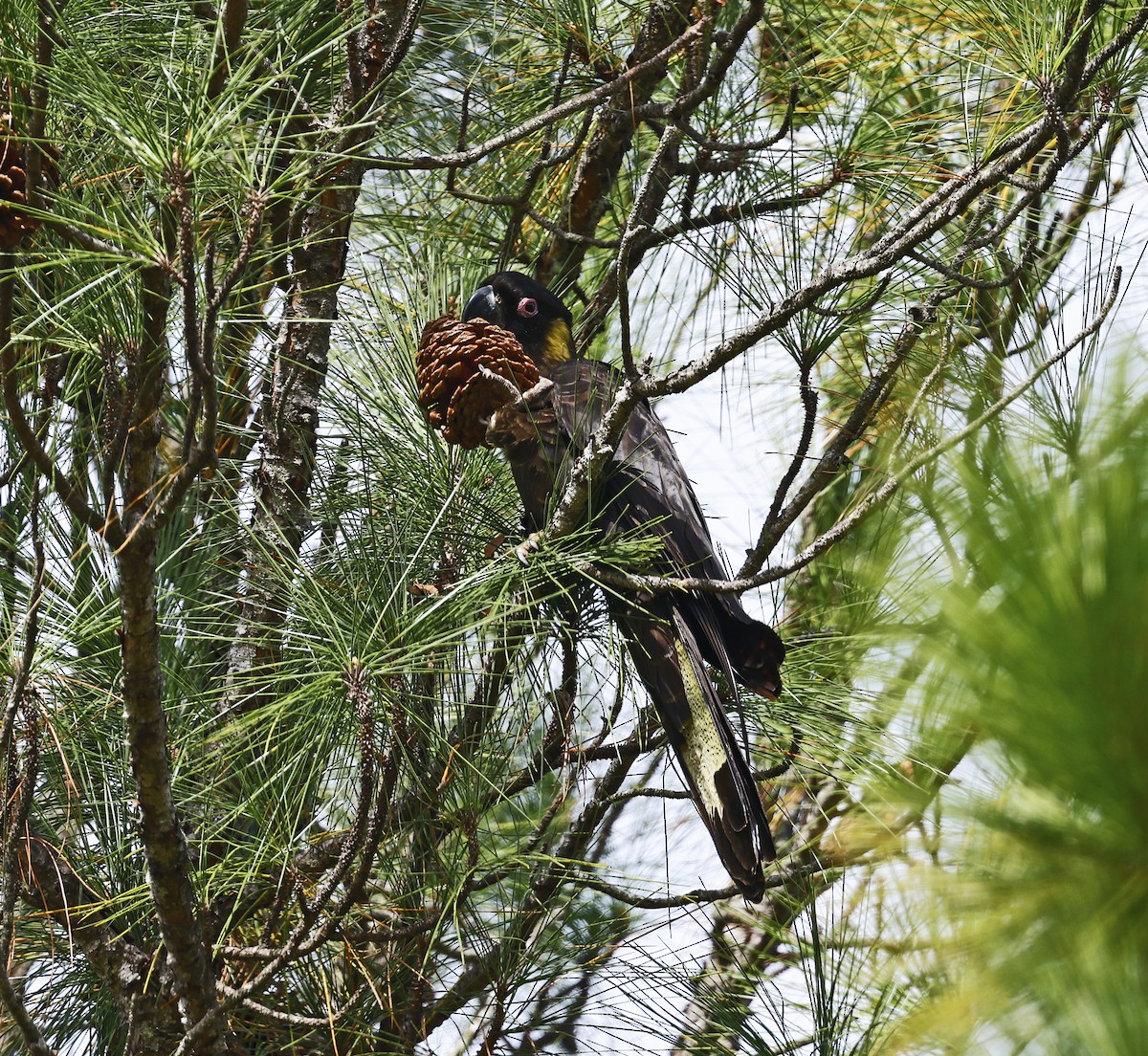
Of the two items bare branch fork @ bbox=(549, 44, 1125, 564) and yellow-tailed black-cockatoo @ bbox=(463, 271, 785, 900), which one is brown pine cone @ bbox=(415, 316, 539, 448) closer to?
yellow-tailed black-cockatoo @ bbox=(463, 271, 785, 900)

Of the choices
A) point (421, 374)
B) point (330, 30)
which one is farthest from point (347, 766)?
point (330, 30)

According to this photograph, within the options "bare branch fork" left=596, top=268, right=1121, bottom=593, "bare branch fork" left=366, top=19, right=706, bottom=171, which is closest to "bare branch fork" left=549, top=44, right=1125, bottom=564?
"bare branch fork" left=596, top=268, right=1121, bottom=593

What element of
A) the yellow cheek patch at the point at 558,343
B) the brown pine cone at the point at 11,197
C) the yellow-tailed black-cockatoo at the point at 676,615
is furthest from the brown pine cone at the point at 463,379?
the yellow cheek patch at the point at 558,343

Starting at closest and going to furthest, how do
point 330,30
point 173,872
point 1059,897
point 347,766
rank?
1. point 1059,897
2. point 173,872
3. point 347,766
4. point 330,30

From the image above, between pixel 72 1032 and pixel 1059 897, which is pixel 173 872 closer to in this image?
pixel 72 1032

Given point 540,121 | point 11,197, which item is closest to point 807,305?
point 540,121

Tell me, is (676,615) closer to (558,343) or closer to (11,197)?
(558,343)

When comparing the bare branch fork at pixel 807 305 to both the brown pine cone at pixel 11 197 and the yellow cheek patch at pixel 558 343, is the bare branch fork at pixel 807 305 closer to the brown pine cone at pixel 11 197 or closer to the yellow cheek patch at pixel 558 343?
the brown pine cone at pixel 11 197

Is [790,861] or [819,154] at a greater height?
[819,154]

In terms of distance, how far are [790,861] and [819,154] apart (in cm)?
118

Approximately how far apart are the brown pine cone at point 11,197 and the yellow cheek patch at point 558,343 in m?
1.29

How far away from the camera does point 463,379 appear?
57.1 inches

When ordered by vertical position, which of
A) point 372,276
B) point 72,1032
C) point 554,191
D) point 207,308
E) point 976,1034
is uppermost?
point 554,191

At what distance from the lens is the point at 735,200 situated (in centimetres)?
200
